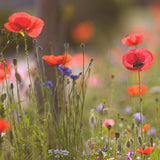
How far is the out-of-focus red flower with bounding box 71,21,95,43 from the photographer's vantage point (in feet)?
21.6

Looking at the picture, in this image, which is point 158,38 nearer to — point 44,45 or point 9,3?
point 44,45

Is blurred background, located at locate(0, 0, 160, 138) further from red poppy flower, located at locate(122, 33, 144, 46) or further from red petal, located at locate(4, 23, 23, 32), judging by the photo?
red petal, located at locate(4, 23, 23, 32)

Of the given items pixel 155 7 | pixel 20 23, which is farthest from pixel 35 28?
pixel 155 7

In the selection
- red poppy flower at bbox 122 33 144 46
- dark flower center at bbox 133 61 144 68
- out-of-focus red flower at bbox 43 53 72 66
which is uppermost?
red poppy flower at bbox 122 33 144 46

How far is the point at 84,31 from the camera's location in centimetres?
657

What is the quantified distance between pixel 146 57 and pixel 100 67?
2615 mm

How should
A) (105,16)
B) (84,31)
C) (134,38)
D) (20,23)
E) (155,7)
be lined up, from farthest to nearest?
1. (105,16)
2. (155,7)
3. (84,31)
4. (134,38)
5. (20,23)

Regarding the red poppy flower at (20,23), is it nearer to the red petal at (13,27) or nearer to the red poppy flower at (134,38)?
the red petal at (13,27)

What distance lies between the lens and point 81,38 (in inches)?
267

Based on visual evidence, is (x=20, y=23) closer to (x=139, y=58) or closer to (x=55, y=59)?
(x=55, y=59)

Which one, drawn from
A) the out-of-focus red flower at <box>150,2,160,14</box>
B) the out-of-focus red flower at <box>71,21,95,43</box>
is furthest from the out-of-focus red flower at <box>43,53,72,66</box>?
the out-of-focus red flower at <box>150,2,160,14</box>

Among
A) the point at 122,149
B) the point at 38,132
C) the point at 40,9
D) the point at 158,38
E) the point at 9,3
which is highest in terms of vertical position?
the point at 9,3

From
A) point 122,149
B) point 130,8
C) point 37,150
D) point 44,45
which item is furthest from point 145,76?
point 130,8

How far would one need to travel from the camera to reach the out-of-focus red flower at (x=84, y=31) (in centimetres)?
660
